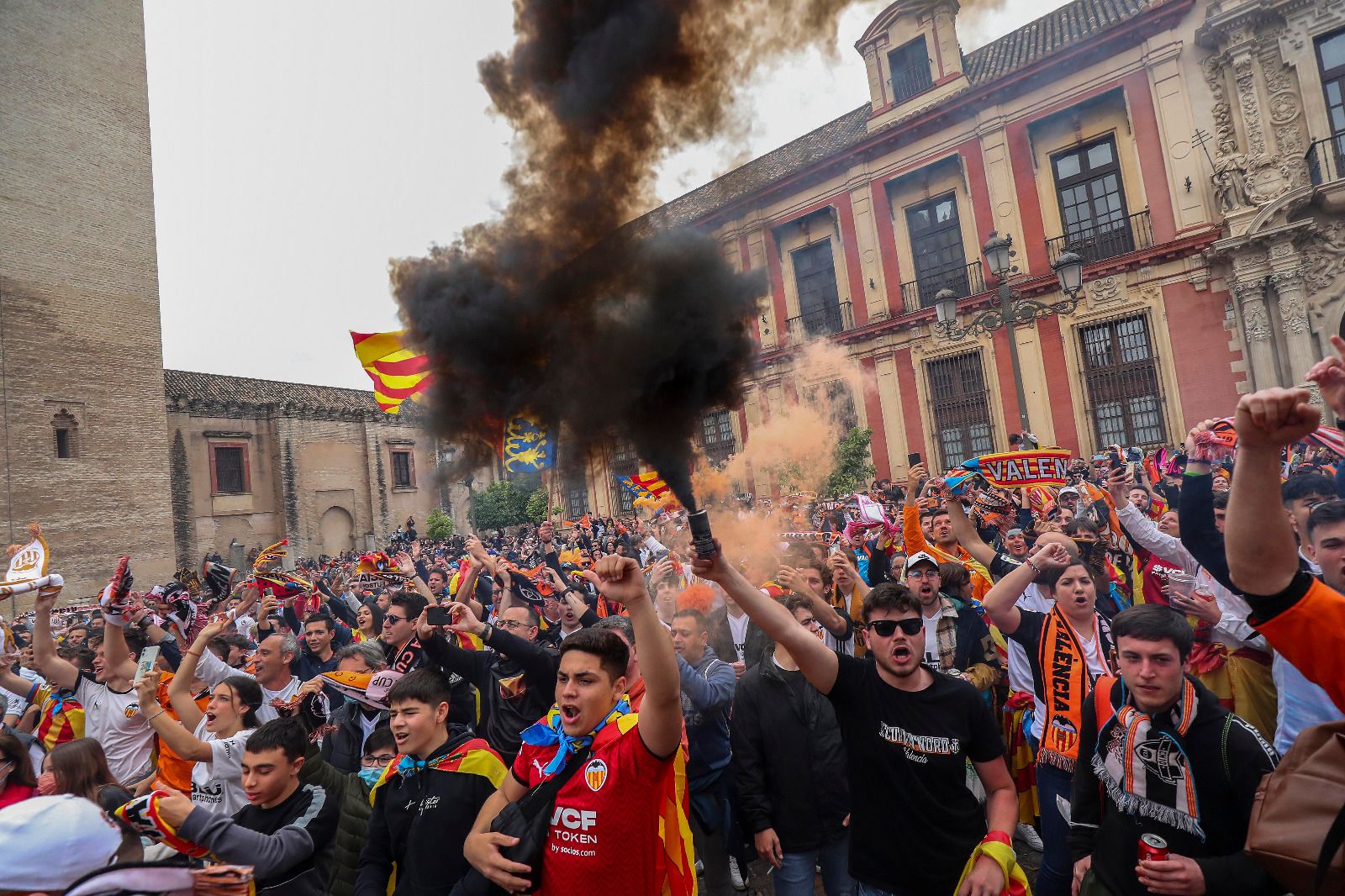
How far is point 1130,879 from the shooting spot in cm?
239

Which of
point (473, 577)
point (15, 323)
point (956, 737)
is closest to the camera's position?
point (956, 737)

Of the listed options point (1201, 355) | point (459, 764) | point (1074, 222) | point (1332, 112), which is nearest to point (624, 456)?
point (459, 764)

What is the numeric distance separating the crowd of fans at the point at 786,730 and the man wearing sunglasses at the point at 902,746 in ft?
0.04

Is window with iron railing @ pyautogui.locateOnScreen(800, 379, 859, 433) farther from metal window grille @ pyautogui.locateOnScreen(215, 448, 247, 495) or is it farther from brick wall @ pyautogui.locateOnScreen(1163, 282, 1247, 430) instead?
metal window grille @ pyautogui.locateOnScreen(215, 448, 247, 495)

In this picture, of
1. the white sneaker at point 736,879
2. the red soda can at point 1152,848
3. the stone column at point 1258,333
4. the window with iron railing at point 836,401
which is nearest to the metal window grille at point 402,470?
the window with iron railing at point 836,401

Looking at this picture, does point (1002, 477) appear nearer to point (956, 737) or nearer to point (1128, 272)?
point (956, 737)

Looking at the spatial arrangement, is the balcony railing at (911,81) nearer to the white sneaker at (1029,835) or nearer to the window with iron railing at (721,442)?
the window with iron railing at (721,442)

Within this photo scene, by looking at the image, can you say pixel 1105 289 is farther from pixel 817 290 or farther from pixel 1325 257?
pixel 817 290

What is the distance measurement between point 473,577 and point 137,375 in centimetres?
2542

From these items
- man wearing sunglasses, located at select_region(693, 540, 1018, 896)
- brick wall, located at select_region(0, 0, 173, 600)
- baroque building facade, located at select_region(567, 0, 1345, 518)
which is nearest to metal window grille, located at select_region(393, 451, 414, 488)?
brick wall, located at select_region(0, 0, 173, 600)

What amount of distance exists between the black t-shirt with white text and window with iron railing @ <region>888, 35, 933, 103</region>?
14.8m

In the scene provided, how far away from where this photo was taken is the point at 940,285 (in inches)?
762

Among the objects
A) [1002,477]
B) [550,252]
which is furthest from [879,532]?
[550,252]

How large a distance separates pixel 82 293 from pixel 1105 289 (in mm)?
29688
